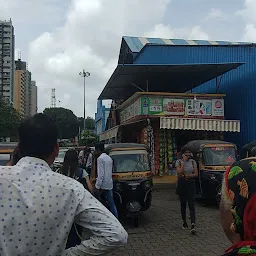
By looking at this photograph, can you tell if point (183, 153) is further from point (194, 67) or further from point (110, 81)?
point (110, 81)

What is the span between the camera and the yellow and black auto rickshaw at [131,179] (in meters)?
8.84

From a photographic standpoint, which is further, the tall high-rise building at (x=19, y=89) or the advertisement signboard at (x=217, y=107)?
the tall high-rise building at (x=19, y=89)

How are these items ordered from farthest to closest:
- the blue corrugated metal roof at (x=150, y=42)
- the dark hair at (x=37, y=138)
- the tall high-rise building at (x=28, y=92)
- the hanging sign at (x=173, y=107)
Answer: the tall high-rise building at (x=28, y=92), the blue corrugated metal roof at (x=150, y=42), the hanging sign at (x=173, y=107), the dark hair at (x=37, y=138)

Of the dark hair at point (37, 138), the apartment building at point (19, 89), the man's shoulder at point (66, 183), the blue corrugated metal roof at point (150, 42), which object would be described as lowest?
the man's shoulder at point (66, 183)

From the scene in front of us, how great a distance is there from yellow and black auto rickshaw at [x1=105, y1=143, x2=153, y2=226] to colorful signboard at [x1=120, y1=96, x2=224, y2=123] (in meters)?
6.90

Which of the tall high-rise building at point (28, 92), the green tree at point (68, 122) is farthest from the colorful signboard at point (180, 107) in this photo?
the tall high-rise building at point (28, 92)

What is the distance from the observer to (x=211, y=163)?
1203 cm

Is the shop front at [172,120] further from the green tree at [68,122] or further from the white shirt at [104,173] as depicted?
the green tree at [68,122]

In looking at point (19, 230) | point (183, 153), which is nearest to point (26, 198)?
point (19, 230)

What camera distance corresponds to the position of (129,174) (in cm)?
929

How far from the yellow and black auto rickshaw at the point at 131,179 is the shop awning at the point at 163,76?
6.83m

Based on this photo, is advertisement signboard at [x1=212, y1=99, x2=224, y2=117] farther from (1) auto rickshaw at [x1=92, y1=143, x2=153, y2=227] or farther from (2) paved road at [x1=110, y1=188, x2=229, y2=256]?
(1) auto rickshaw at [x1=92, y1=143, x2=153, y2=227]

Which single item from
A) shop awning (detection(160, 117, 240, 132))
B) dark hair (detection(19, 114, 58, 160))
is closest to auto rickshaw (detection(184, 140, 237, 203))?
shop awning (detection(160, 117, 240, 132))

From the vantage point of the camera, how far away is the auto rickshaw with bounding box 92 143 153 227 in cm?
884
